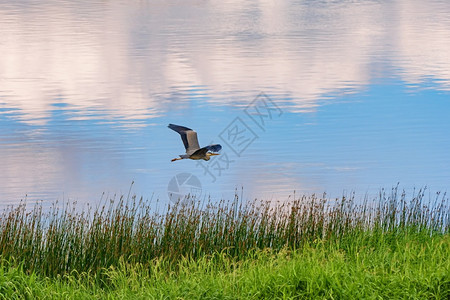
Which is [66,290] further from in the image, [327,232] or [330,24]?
[330,24]

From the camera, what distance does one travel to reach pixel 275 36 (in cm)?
4131

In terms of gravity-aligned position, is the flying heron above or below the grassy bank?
above

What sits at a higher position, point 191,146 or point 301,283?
point 191,146

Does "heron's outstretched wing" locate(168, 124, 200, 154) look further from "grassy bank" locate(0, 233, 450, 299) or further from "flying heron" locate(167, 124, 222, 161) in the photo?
"grassy bank" locate(0, 233, 450, 299)

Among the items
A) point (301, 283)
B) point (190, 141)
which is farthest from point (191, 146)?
point (301, 283)

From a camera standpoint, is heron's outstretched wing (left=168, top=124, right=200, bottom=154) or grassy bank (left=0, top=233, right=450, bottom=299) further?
heron's outstretched wing (left=168, top=124, right=200, bottom=154)

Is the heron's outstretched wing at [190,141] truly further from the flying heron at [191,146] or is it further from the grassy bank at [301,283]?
the grassy bank at [301,283]

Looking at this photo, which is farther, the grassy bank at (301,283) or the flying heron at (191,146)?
the flying heron at (191,146)

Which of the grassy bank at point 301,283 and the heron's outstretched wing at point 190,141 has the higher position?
the heron's outstretched wing at point 190,141

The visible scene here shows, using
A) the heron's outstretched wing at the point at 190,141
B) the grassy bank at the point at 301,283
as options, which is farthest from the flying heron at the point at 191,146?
the grassy bank at the point at 301,283

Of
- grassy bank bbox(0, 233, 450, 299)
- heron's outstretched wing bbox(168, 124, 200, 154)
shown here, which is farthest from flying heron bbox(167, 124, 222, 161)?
grassy bank bbox(0, 233, 450, 299)

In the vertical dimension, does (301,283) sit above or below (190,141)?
below

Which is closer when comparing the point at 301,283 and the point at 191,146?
the point at 301,283

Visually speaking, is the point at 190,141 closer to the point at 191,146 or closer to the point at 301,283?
the point at 191,146
